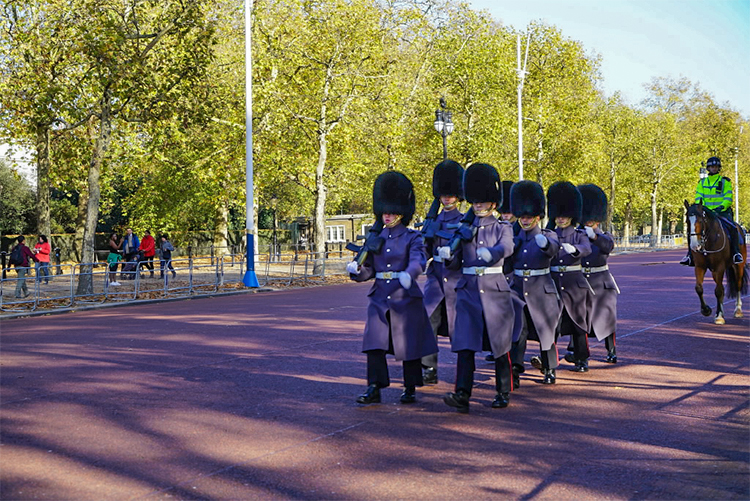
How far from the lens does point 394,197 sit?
28.3ft

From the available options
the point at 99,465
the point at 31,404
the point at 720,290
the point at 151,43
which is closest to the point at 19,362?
the point at 31,404

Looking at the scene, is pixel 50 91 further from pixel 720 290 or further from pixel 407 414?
pixel 407 414

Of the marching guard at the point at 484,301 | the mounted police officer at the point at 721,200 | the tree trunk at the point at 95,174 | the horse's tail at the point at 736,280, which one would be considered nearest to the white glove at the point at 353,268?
the marching guard at the point at 484,301

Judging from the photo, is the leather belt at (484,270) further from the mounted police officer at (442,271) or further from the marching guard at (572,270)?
the marching guard at (572,270)

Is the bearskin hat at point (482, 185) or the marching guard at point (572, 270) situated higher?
the bearskin hat at point (482, 185)

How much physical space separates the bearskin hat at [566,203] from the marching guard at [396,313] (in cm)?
261

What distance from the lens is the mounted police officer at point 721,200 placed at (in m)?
14.9

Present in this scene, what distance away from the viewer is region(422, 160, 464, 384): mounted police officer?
936 centimetres

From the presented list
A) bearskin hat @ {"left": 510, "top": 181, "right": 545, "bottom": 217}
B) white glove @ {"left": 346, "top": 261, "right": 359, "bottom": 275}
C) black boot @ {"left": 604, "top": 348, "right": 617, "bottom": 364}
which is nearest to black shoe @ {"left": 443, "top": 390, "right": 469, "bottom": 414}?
white glove @ {"left": 346, "top": 261, "right": 359, "bottom": 275}

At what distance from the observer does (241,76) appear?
35.0m

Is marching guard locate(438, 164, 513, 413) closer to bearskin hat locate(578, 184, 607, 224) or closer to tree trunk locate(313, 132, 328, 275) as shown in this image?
bearskin hat locate(578, 184, 607, 224)

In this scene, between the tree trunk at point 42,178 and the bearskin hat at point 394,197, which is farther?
the tree trunk at point 42,178

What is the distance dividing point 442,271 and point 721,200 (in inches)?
298

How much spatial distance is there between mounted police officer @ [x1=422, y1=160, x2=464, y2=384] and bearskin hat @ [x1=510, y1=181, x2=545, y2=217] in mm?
582
